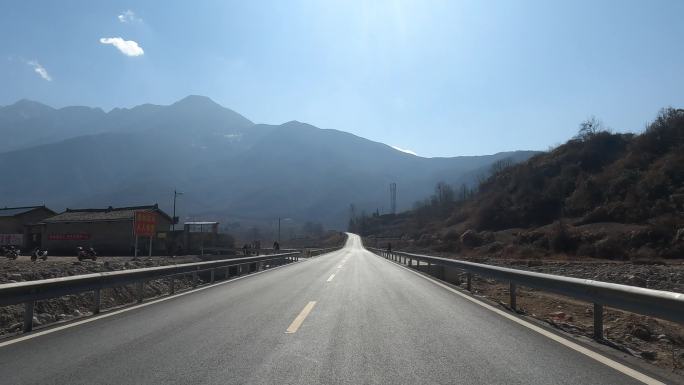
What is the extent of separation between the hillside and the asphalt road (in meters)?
44.3

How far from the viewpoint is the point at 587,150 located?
279 feet

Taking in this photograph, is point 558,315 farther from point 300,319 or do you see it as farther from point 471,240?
point 471,240

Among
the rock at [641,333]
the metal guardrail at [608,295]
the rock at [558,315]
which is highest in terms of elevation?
the metal guardrail at [608,295]

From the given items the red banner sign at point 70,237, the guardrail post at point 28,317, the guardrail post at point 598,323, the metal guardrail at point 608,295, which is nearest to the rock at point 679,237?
the metal guardrail at point 608,295

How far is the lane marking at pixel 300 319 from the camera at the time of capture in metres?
8.06

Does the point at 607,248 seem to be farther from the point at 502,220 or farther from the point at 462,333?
the point at 462,333

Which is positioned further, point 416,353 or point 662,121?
point 662,121

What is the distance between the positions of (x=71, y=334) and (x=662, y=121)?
8411 cm

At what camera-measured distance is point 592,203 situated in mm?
68750

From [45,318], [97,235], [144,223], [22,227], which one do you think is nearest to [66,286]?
[45,318]

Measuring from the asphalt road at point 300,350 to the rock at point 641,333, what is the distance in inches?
85.9

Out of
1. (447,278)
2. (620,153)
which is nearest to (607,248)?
(447,278)

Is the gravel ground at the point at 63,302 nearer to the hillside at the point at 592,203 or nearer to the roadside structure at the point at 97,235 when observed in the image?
the roadside structure at the point at 97,235

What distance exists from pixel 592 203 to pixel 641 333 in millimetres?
66546
